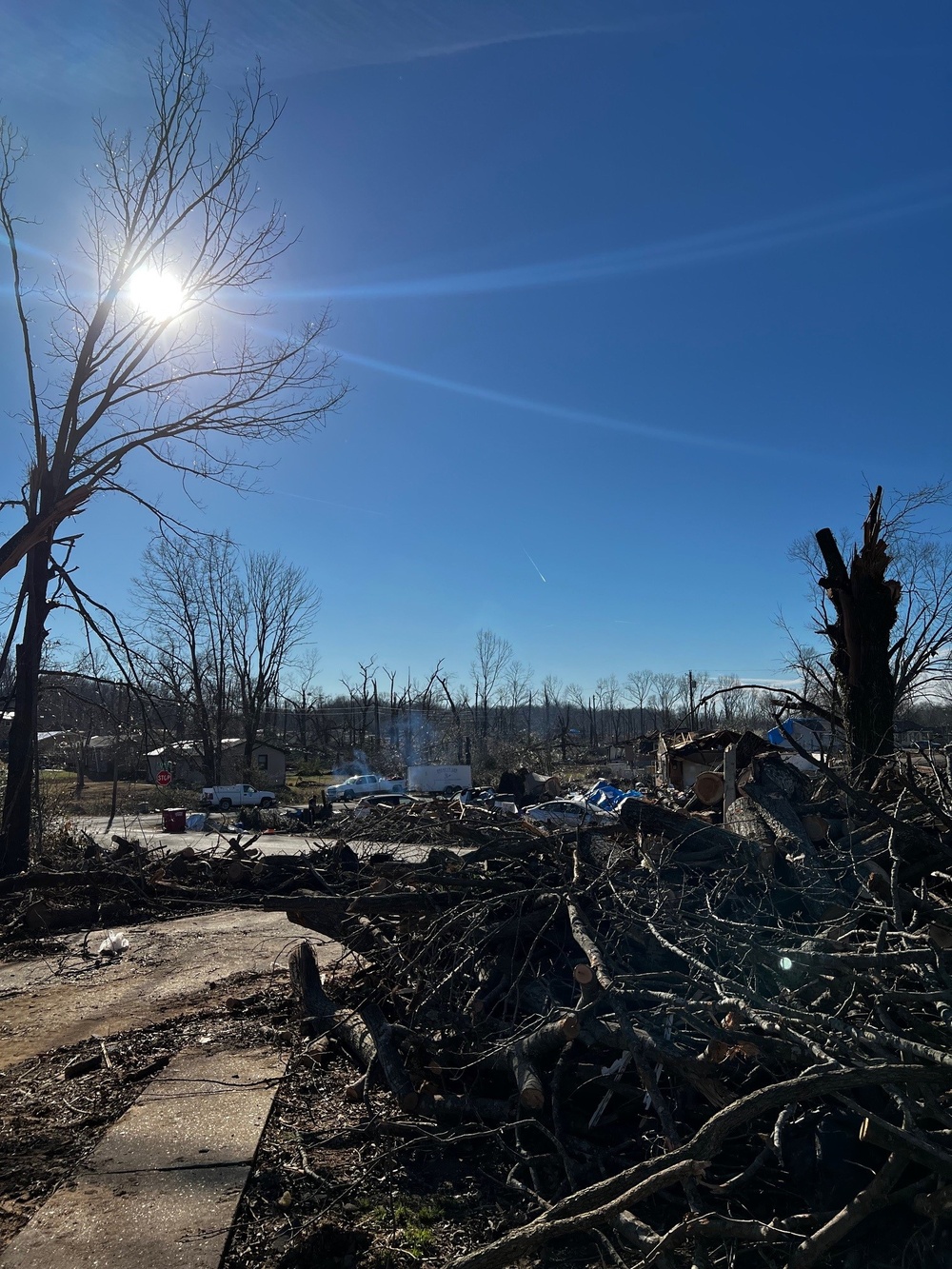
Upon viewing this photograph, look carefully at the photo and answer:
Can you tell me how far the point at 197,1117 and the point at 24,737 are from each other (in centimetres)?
806

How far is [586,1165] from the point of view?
12.2ft

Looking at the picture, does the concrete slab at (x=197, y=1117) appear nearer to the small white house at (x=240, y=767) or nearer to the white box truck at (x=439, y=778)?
the white box truck at (x=439, y=778)

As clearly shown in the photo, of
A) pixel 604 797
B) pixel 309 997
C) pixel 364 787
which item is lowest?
pixel 364 787

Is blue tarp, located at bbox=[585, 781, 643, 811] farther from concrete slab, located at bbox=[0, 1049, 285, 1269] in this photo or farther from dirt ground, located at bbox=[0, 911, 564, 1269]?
concrete slab, located at bbox=[0, 1049, 285, 1269]

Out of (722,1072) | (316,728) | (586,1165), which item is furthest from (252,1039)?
(316,728)

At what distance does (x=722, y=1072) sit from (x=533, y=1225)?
68.9 inches

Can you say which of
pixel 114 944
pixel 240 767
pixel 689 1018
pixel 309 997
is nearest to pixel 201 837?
pixel 114 944

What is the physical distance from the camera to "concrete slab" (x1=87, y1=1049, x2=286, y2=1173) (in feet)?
13.4

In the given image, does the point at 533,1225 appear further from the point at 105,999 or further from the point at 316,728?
the point at 316,728

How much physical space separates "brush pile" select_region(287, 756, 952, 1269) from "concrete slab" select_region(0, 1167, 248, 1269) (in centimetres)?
106

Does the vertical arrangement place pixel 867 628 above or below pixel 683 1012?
above

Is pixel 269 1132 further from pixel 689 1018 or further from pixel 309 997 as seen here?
pixel 689 1018

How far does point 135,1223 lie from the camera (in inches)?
139

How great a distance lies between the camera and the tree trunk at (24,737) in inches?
432
